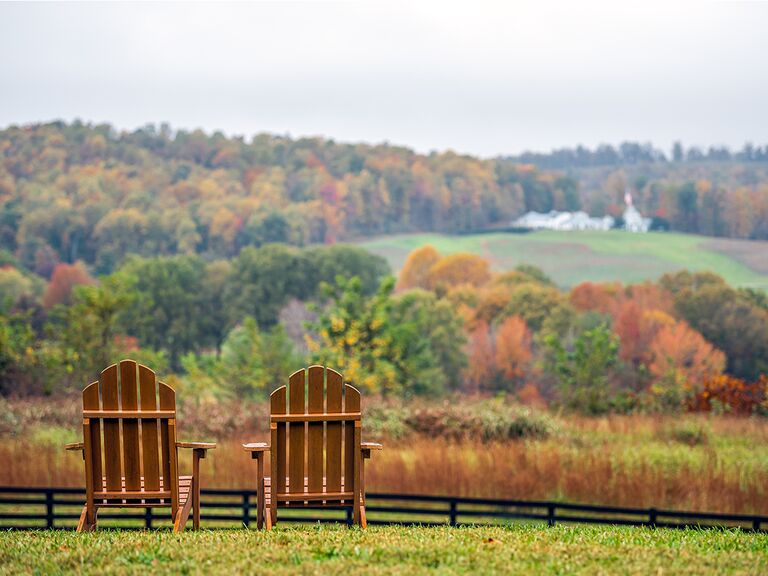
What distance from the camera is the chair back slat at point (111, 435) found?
5500 mm

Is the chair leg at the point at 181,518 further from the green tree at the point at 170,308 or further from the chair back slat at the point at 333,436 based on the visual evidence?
the green tree at the point at 170,308

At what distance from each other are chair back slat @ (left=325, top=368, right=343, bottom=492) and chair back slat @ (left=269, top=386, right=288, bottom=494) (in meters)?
0.26

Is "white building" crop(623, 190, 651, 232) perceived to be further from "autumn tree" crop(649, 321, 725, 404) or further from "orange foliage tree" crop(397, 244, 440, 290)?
"autumn tree" crop(649, 321, 725, 404)

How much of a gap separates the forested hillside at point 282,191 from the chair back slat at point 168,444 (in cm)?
5979

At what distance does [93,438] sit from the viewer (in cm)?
552

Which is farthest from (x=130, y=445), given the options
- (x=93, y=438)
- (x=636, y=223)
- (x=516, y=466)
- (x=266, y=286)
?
(x=636, y=223)

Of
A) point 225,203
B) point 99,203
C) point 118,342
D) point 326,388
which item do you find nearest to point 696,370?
point 118,342

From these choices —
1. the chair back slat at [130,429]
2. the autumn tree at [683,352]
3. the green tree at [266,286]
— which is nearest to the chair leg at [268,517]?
the chair back slat at [130,429]

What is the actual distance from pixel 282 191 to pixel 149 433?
6924 cm

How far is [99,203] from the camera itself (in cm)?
6806

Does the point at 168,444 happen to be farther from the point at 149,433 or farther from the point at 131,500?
the point at 131,500

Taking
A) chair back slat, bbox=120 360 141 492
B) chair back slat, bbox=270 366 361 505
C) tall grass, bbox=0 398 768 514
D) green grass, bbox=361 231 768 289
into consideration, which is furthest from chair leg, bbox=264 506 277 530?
green grass, bbox=361 231 768 289

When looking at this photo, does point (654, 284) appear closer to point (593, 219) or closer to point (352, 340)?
point (593, 219)

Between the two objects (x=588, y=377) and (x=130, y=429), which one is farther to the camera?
(x=588, y=377)
